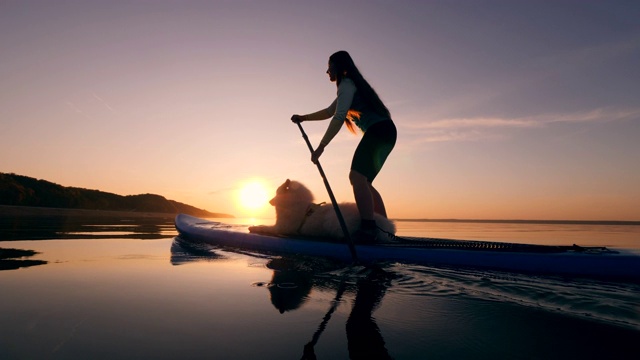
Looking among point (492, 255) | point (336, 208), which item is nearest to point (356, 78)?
point (336, 208)

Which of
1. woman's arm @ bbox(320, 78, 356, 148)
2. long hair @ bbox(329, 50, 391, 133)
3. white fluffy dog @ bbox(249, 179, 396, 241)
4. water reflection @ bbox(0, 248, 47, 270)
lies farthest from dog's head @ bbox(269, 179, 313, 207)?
water reflection @ bbox(0, 248, 47, 270)

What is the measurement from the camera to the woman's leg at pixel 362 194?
15.2ft

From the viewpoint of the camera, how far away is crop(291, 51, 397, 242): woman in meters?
4.71

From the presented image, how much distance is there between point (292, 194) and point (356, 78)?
2.23 m

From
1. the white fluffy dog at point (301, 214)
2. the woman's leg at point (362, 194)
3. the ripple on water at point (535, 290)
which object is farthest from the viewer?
the white fluffy dog at point (301, 214)

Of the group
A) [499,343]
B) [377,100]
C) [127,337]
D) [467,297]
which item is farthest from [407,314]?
[377,100]

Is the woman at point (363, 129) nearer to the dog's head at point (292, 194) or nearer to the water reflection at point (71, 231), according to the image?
the dog's head at point (292, 194)

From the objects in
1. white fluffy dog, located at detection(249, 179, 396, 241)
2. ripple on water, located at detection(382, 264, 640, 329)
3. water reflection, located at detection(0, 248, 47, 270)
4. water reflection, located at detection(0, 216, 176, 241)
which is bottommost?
water reflection, located at detection(0, 248, 47, 270)

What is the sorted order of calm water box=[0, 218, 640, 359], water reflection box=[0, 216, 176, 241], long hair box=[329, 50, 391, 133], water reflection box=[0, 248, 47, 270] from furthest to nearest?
water reflection box=[0, 216, 176, 241], long hair box=[329, 50, 391, 133], water reflection box=[0, 248, 47, 270], calm water box=[0, 218, 640, 359]

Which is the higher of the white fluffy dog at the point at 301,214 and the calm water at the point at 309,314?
the white fluffy dog at the point at 301,214

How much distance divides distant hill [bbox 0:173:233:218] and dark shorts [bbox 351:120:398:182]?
46.8 m

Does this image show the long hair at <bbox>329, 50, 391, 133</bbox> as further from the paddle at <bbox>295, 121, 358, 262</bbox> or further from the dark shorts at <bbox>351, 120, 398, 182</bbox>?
the paddle at <bbox>295, 121, 358, 262</bbox>

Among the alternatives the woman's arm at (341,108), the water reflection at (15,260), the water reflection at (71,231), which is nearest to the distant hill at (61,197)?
the water reflection at (71,231)

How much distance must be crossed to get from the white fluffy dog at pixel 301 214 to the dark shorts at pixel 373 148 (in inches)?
28.4
